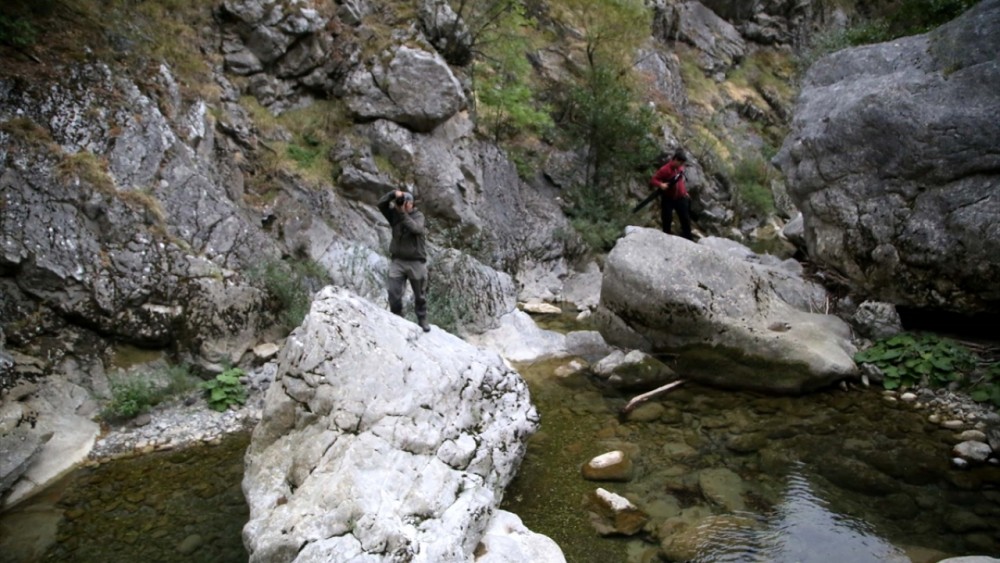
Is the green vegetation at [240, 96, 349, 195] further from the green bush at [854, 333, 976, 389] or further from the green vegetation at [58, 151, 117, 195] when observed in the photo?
the green bush at [854, 333, 976, 389]

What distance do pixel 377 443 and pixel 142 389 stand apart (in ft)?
14.4

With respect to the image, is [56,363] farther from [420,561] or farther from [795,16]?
[795,16]

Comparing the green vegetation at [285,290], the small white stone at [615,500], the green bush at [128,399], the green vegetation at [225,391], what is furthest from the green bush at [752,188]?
the green bush at [128,399]

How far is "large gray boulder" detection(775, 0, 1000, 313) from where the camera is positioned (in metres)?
8.82

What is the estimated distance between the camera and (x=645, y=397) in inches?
349

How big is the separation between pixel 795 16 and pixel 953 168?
2881cm

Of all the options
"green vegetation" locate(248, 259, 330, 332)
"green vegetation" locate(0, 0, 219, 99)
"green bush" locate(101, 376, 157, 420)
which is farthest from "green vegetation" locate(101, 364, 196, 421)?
"green vegetation" locate(0, 0, 219, 99)

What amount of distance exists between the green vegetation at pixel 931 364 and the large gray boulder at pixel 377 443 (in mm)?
5801

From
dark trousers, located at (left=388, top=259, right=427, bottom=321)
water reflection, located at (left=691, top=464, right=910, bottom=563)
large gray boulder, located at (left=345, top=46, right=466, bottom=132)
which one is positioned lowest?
water reflection, located at (left=691, top=464, right=910, bottom=563)

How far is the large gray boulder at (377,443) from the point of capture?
4.87 m

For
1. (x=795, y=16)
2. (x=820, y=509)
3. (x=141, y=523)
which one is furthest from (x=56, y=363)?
(x=795, y=16)

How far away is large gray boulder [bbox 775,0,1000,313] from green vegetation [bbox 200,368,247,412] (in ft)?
33.3

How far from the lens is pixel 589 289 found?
48.0ft

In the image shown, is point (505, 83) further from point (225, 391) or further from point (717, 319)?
point (225, 391)
